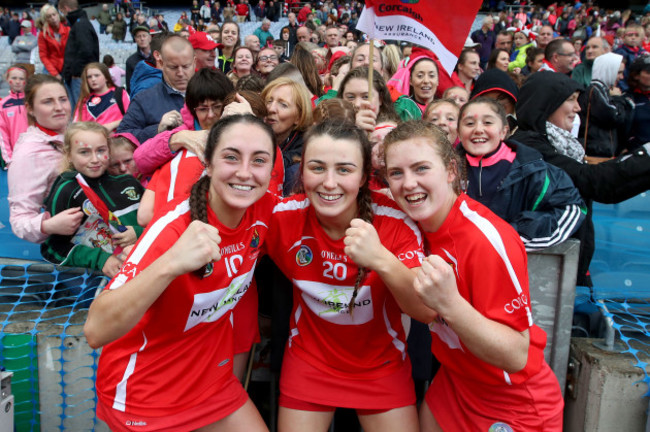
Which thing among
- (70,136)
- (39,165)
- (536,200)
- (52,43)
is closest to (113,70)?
(52,43)

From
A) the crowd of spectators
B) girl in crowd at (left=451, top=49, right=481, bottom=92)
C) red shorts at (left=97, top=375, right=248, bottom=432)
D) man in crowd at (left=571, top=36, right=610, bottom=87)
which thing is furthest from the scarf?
man in crowd at (left=571, top=36, right=610, bottom=87)

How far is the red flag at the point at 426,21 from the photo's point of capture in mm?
3400

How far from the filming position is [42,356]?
293 centimetres

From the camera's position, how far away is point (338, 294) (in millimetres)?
2488

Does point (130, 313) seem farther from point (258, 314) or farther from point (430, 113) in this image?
point (430, 113)

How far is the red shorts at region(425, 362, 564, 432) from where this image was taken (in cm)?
224

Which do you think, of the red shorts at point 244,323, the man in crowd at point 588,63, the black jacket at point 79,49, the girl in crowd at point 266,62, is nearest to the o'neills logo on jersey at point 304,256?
the red shorts at point 244,323

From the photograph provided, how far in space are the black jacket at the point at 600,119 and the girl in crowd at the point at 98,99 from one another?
4918 millimetres

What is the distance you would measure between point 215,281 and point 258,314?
0.89 meters

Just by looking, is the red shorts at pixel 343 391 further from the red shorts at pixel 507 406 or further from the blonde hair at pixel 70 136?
the blonde hair at pixel 70 136

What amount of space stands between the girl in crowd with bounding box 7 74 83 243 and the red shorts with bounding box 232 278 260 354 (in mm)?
1162

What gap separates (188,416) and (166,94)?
→ 2.95 m

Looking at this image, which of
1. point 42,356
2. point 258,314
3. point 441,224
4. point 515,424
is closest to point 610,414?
point 515,424

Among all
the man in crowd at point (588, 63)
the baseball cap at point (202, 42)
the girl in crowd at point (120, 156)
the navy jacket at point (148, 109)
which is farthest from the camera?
the man in crowd at point (588, 63)
